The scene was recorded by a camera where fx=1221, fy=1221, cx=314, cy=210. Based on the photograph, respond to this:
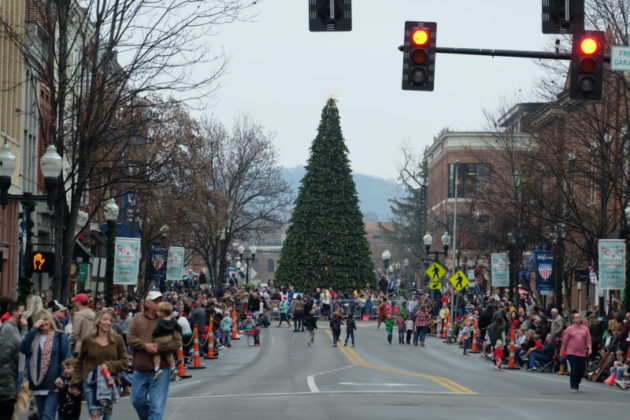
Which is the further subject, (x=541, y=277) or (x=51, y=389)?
(x=541, y=277)

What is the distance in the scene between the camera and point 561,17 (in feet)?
51.3

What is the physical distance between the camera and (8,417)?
14.4 metres

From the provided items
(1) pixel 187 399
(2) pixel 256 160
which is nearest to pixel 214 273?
(2) pixel 256 160

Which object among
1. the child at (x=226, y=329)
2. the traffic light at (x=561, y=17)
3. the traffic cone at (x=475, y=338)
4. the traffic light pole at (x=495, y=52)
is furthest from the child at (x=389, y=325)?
the traffic light at (x=561, y=17)

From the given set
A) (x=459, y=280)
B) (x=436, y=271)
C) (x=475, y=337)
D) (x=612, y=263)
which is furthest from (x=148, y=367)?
(x=436, y=271)

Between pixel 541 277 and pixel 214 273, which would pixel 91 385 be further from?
pixel 214 273

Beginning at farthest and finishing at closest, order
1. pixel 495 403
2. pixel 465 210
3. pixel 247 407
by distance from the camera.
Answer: pixel 465 210 < pixel 495 403 < pixel 247 407

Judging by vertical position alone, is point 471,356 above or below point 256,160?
below

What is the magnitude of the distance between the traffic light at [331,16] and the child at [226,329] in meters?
30.9

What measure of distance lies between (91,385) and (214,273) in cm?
6045

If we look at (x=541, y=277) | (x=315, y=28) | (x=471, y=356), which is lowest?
(x=471, y=356)

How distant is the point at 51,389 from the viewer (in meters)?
14.6

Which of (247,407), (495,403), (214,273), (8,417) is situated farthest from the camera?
(214,273)

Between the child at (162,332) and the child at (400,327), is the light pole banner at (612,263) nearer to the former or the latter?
the child at (400,327)
